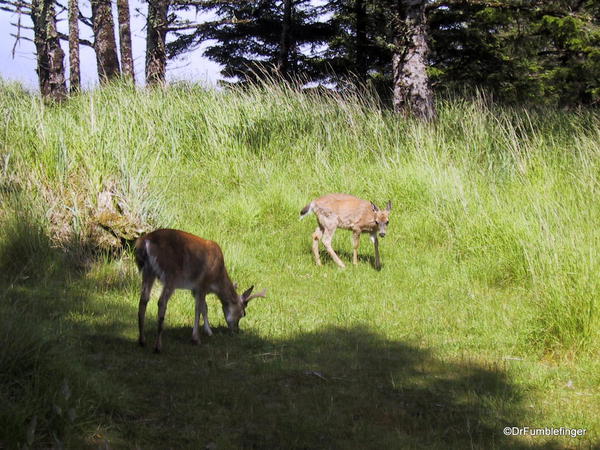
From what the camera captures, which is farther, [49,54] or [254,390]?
[49,54]

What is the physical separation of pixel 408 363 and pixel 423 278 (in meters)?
2.69

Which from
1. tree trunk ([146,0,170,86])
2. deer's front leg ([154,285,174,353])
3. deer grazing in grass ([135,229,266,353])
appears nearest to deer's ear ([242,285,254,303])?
deer grazing in grass ([135,229,266,353])

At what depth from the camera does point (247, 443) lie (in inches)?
182

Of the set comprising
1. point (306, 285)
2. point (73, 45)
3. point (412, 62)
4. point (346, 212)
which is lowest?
point (306, 285)

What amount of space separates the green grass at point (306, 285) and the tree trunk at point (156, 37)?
15.2 feet

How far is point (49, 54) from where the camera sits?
A: 17922 millimetres

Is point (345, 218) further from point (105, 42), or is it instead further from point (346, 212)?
point (105, 42)

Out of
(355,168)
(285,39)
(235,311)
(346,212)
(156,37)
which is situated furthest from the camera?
(285,39)

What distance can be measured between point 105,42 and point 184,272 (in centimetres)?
1442

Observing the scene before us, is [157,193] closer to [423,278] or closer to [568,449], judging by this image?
[423,278]

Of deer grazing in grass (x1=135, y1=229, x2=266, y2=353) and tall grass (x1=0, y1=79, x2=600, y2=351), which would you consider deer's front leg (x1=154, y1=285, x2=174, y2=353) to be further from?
tall grass (x1=0, y1=79, x2=600, y2=351)

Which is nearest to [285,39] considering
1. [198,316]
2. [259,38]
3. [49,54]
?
[259,38]

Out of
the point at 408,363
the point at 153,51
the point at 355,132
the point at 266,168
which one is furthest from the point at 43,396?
the point at 153,51

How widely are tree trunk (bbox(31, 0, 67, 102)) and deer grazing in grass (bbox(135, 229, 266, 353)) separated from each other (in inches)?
470
